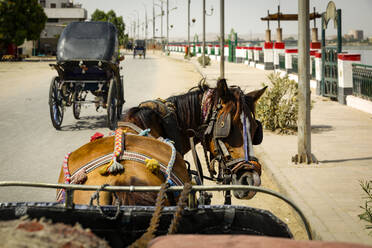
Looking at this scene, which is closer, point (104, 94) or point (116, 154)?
point (116, 154)

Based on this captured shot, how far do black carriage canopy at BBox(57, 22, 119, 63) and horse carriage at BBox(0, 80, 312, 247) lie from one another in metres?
8.20

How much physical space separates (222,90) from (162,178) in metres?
0.97

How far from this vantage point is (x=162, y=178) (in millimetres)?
2910

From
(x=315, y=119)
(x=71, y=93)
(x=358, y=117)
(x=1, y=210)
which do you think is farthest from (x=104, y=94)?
(x=1, y=210)

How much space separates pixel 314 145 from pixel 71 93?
615 cm

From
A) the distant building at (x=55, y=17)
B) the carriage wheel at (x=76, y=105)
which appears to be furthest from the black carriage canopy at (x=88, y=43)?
the distant building at (x=55, y=17)

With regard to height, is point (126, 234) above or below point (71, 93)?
below

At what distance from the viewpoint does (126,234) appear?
206 centimetres

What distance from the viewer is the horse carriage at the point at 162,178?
6.64 ft

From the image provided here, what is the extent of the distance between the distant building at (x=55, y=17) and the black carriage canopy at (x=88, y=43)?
6912cm

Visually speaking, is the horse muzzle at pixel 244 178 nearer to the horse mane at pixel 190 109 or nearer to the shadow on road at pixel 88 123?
the horse mane at pixel 190 109

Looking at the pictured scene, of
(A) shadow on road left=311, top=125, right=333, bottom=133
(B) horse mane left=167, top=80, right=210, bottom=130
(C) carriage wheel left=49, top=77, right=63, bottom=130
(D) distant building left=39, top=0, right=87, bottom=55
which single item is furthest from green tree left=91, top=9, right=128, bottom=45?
(B) horse mane left=167, top=80, right=210, bottom=130

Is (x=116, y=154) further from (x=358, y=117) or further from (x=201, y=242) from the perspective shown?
(x=358, y=117)

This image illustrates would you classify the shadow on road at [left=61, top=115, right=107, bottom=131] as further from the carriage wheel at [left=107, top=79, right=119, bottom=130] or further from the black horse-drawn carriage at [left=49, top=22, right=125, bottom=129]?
the carriage wheel at [left=107, top=79, right=119, bottom=130]
